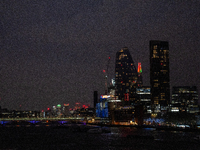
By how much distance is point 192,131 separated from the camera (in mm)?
165875

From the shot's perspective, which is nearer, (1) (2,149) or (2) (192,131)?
(1) (2,149)

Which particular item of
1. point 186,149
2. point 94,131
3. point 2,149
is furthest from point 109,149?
point 94,131

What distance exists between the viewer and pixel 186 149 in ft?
266

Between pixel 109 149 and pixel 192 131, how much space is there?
97486mm

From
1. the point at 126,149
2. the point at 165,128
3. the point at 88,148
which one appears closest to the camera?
the point at 126,149

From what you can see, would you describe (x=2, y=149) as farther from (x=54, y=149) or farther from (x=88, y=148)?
(x=88, y=148)

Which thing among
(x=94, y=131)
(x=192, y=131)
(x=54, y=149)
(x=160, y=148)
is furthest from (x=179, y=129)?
(x=54, y=149)

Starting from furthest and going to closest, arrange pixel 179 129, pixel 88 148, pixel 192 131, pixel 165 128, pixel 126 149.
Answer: pixel 165 128
pixel 179 129
pixel 192 131
pixel 88 148
pixel 126 149

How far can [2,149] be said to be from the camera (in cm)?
8162

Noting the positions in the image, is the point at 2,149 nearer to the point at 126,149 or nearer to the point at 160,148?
the point at 126,149

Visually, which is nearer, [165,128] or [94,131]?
[94,131]

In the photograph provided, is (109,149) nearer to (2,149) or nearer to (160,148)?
(160,148)

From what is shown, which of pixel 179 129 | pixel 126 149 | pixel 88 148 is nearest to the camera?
pixel 126 149

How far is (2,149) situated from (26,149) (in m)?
6.09
